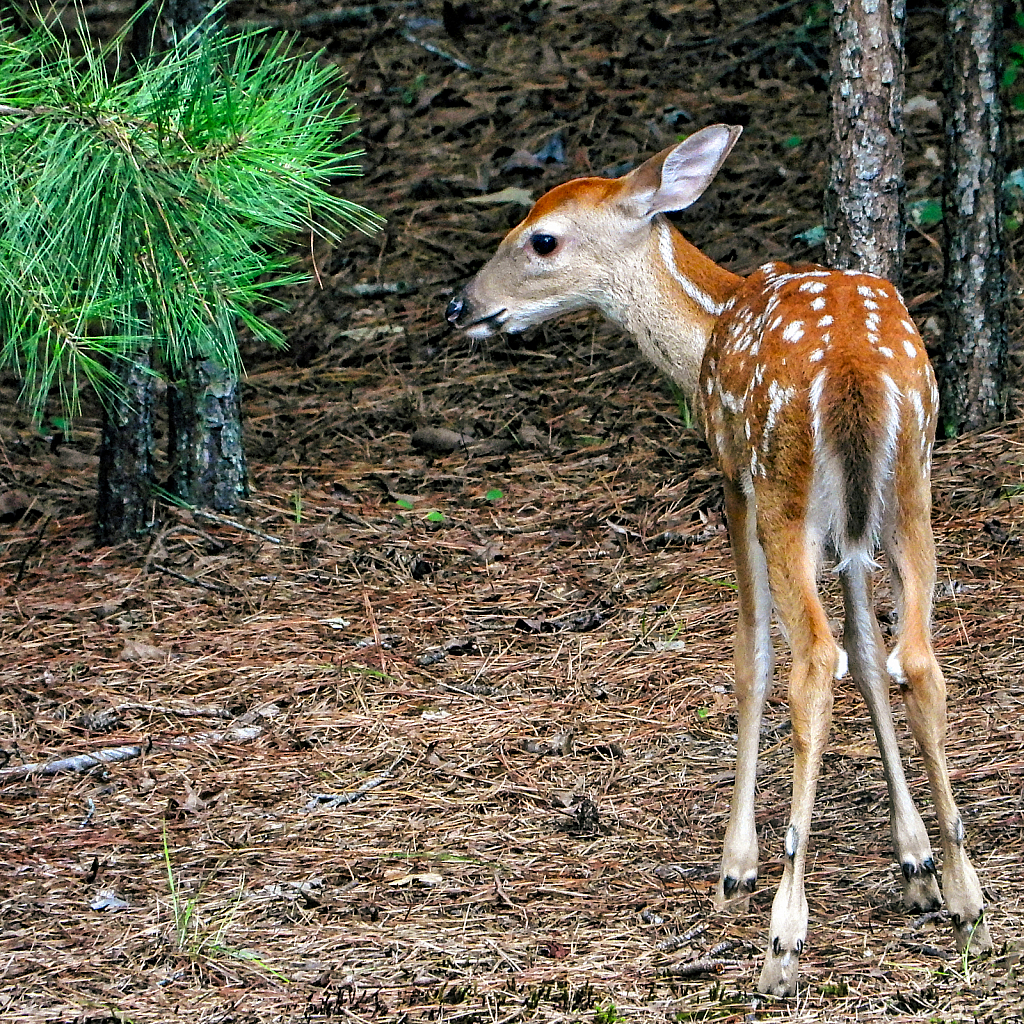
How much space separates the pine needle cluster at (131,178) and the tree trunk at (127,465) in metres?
2.05

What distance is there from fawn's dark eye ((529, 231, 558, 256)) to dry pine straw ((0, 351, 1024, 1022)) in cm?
148

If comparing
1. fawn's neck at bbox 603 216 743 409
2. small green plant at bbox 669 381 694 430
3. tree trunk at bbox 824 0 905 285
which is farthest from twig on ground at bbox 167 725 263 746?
tree trunk at bbox 824 0 905 285

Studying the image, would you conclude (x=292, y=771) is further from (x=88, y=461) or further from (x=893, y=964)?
(x=88, y=461)

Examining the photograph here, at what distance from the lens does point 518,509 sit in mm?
6398

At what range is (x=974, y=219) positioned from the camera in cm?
604

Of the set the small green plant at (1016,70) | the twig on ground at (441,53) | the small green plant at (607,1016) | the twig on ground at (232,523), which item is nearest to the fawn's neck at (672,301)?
the small green plant at (607,1016)

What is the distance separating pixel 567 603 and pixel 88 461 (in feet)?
8.40

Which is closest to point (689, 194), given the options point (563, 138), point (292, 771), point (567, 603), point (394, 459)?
point (567, 603)

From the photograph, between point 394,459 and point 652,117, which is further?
point 652,117

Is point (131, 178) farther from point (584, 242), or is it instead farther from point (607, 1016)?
point (607, 1016)

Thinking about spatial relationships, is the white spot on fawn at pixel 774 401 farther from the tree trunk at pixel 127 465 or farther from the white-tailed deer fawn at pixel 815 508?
the tree trunk at pixel 127 465

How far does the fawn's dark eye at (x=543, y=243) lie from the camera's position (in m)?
4.67

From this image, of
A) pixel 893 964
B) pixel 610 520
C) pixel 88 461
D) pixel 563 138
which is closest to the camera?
pixel 893 964

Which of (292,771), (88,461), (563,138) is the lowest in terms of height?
(292,771)
